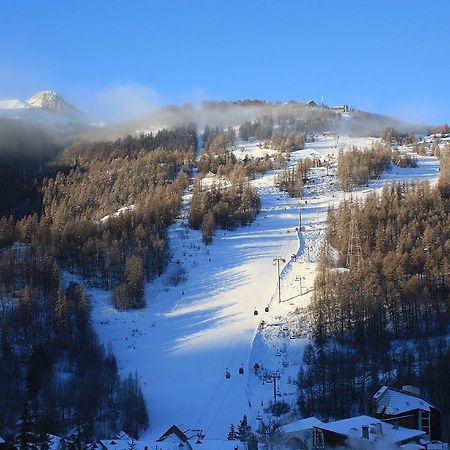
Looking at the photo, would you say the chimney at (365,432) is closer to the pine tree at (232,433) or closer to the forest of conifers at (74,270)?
the pine tree at (232,433)

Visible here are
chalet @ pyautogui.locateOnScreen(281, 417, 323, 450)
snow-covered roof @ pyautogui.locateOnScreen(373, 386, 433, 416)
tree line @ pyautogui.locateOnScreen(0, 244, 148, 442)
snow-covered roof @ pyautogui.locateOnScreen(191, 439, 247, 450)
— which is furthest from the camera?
tree line @ pyautogui.locateOnScreen(0, 244, 148, 442)

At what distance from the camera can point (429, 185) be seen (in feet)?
352

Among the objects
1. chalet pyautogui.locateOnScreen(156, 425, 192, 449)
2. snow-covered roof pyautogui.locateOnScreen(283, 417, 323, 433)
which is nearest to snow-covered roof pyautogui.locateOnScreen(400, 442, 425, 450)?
snow-covered roof pyautogui.locateOnScreen(283, 417, 323, 433)

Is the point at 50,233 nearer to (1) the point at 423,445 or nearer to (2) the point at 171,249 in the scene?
(2) the point at 171,249

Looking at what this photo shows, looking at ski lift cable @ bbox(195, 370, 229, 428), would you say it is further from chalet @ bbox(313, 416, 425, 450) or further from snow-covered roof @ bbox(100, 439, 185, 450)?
chalet @ bbox(313, 416, 425, 450)

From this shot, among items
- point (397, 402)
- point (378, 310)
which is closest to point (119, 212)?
point (378, 310)

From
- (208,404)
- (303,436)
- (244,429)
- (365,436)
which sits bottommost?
(208,404)

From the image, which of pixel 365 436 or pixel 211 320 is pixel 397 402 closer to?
pixel 365 436

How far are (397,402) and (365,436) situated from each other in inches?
325

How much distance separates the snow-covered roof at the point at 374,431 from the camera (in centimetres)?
3494

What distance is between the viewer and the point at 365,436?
35000 millimetres

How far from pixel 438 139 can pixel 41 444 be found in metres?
141

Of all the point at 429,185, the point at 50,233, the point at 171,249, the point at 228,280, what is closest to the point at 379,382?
the point at 228,280

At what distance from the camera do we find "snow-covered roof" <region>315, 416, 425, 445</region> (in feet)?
115
